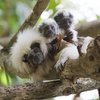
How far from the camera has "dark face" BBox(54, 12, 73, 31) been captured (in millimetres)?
1308

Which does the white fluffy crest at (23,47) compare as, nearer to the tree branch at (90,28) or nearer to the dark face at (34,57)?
the dark face at (34,57)

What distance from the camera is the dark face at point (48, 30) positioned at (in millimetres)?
1237

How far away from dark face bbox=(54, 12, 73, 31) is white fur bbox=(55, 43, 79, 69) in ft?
0.48

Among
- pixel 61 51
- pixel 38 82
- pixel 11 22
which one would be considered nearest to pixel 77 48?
pixel 61 51

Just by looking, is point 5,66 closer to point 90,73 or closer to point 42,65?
point 42,65

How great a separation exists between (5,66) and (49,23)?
1.30 ft

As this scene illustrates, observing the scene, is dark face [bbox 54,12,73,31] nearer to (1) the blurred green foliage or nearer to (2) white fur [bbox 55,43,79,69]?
(2) white fur [bbox 55,43,79,69]

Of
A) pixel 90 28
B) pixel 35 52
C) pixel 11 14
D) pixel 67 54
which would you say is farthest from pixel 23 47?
pixel 11 14

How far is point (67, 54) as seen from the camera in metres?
1.13

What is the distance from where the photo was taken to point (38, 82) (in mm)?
1198

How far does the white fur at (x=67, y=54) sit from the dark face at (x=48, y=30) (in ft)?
0.30

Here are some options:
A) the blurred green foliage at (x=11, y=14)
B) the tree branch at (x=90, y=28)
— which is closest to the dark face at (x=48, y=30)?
the tree branch at (x=90, y=28)

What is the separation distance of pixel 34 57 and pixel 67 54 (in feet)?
0.35

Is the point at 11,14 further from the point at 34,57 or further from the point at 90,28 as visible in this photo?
the point at 34,57
